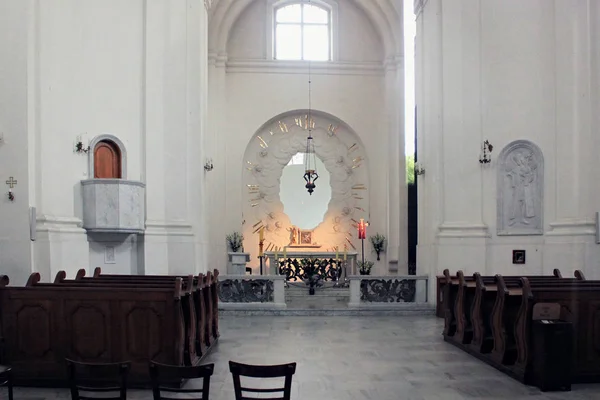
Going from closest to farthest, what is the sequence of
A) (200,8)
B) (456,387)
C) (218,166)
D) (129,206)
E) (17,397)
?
(17,397) → (456,387) → (129,206) → (200,8) → (218,166)

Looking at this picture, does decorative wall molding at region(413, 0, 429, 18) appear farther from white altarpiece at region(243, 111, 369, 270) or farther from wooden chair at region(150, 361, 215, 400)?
wooden chair at region(150, 361, 215, 400)

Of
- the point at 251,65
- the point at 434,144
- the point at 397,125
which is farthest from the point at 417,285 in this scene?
the point at 251,65

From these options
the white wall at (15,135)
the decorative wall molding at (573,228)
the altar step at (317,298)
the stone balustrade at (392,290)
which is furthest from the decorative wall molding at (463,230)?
the white wall at (15,135)

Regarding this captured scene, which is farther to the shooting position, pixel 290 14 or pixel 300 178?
pixel 290 14

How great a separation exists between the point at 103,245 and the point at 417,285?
6.90m

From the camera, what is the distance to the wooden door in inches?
460

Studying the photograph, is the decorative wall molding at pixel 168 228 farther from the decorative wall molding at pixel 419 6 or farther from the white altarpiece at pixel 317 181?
the decorative wall molding at pixel 419 6

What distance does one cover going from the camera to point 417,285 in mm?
13188

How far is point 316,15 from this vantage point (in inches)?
835

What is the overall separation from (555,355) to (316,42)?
1656 centimetres

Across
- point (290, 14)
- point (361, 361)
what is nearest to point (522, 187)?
point (361, 361)

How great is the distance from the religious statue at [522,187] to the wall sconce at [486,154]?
526 millimetres

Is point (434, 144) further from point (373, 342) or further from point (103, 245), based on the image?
point (103, 245)

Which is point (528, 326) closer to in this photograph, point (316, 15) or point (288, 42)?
point (288, 42)
